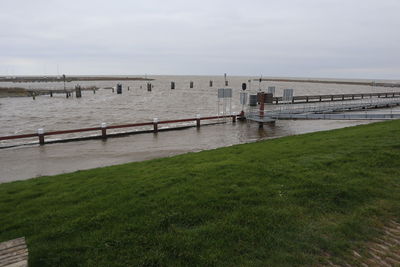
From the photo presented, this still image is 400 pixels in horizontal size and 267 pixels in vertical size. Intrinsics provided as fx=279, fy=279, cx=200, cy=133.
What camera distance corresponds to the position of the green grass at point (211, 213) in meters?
3.94

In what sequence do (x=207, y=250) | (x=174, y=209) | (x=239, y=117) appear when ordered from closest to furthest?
(x=207, y=250), (x=174, y=209), (x=239, y=117)

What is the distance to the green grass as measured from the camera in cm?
394

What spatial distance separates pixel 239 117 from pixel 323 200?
64.9 feet

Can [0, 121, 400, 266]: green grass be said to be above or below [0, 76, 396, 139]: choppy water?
above

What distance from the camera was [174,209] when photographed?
5.10 m

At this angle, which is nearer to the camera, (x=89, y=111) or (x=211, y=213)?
(x=211, y=213)

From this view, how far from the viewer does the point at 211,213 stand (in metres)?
4.95

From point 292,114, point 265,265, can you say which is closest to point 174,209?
point 265,265

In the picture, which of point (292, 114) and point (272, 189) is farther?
point (292, 114)

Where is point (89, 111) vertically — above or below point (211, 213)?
below

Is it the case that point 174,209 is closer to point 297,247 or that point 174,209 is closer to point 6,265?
point 297,247

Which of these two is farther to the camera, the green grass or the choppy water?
the choppy water

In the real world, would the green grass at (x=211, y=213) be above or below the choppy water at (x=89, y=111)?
above

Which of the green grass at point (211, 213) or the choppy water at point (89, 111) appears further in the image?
the choppy water at point (89, 111)
